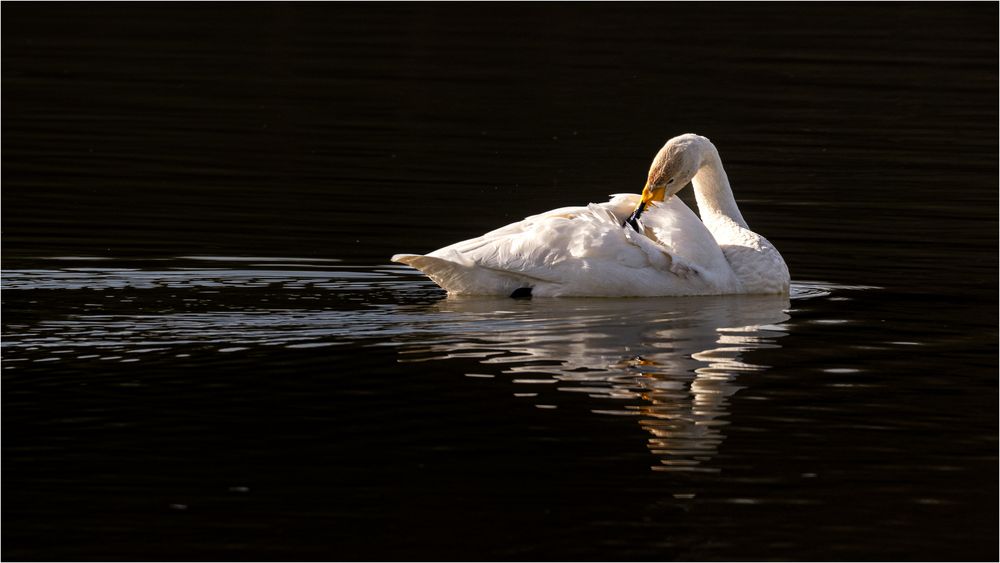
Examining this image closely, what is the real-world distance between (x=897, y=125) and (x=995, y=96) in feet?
11.8

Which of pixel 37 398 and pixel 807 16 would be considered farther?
pixel 807 16

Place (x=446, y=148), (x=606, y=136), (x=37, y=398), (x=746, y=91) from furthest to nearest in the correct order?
1. (x=746, y=91)
2. (x=606, y=136)
3. (x=446, y=148)
4. (x=37, y=398)

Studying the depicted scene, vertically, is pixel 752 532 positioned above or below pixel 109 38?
below

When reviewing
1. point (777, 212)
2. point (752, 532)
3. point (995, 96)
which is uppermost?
point (995, 96)

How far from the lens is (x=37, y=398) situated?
9680 millimetres

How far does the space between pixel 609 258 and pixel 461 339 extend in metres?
1.81

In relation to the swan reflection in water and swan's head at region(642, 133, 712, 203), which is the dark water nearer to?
the swan reflection in water

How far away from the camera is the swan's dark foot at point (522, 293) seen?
13.0 metres

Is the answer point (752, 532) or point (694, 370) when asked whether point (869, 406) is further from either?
point (752, 532)

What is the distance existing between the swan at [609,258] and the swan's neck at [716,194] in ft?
2.73

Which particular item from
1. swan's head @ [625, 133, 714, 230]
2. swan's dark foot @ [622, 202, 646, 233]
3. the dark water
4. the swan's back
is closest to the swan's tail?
the swan's back

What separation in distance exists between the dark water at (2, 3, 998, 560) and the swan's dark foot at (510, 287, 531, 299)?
36cm

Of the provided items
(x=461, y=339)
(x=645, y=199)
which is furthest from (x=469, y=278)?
(x=461, y=339)

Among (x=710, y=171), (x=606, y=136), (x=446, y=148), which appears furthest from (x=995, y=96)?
(x=710, y=171)
